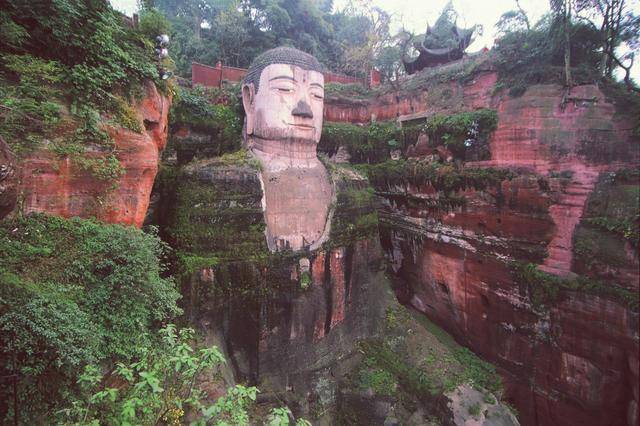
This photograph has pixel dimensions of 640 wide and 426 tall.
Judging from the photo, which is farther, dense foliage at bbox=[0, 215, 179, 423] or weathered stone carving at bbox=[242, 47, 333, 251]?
weathered stone carving at bbox=[242, 47, 333, 251]

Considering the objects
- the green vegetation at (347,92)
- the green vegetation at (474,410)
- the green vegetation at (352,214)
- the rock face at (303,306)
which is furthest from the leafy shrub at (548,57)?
the green vegetation at (474,410)

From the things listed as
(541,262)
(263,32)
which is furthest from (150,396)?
(263,32)

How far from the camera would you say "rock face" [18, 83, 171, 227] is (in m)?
4.30

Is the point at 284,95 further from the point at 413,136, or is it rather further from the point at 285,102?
the point at 413,136

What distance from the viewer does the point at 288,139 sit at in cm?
826

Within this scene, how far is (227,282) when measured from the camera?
6812 millimetres

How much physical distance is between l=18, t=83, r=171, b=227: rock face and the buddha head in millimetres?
2477

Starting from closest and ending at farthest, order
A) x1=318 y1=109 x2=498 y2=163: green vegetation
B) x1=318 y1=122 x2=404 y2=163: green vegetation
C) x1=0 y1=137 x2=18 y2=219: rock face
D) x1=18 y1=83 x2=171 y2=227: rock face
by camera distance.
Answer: x1=0 y1=137 x2=18 y2=219: rock face
x1=18 y1=83 x2=171 y2=227: rock face
x1=318 y1=109 x2=498 y2=163: green vegetation
x1=318 y1=122 x2=404 y2=163: green vegetation

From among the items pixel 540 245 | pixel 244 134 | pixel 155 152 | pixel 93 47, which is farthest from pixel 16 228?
pixel 540 245

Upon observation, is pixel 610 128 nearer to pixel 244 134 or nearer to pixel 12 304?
pixel 244 134

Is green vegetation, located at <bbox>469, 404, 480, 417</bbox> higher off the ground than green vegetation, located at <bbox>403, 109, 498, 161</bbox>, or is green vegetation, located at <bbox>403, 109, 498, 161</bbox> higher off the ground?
green vegetation, located at <bbox>403, 109, 498, 161</bbox>

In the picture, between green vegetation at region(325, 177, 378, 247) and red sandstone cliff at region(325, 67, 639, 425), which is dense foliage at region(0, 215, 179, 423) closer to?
green vegetation at region(325, 177, 378, 247)

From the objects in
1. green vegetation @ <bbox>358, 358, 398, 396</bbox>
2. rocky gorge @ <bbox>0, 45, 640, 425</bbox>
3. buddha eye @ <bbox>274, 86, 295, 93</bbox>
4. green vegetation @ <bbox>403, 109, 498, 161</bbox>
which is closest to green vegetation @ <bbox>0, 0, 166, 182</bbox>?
rocky gorge @ <bbox>0, 45, 640, 425</bbox>

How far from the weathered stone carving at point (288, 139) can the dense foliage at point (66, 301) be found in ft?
10.4
